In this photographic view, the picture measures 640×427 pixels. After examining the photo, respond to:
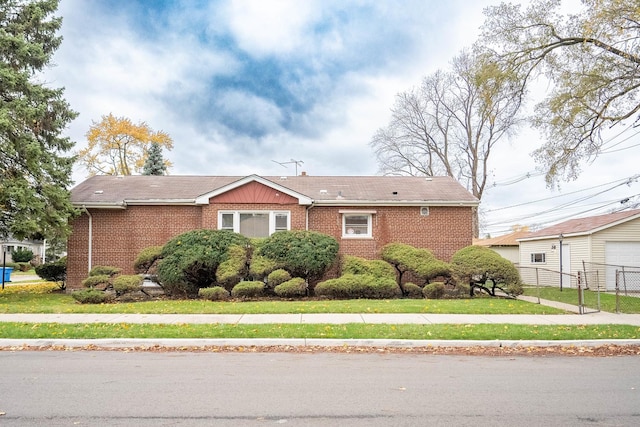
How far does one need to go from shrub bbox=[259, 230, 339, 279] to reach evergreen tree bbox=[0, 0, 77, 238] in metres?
7.70

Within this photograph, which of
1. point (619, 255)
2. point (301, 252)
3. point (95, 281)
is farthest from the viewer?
point (619, 255)

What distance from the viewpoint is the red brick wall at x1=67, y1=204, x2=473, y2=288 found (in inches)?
763

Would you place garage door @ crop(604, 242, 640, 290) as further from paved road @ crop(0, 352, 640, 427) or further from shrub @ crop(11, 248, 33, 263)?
shrub @ crop(11, 248, 33, 263)

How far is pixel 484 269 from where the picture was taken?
55.4ft

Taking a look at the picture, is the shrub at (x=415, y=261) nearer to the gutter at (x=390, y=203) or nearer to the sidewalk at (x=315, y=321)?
the gutter at (x=390, y=203)

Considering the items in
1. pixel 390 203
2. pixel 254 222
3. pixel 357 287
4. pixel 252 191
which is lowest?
pixel 357 287

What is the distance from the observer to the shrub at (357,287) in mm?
16078

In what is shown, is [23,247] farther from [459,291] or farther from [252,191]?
[459,291]

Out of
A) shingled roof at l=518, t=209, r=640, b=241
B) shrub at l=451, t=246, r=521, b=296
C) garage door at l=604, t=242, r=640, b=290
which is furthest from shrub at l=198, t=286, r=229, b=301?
garage door at l=604, t=242, r=640, b=290

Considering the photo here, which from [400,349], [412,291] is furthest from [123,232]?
[400,349]

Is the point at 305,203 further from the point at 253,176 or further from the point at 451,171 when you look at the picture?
the point at 451,171

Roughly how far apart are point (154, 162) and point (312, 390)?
36687 mm

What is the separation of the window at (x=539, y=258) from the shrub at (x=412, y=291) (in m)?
13.0

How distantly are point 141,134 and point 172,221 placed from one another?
25967 mm
